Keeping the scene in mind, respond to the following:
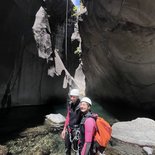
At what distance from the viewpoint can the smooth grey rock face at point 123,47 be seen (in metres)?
13.1

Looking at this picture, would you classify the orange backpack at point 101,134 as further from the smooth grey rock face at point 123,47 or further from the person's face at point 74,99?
the smooth grey rock face at point 123,47

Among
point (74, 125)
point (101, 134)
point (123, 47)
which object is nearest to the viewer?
point (101, 134)

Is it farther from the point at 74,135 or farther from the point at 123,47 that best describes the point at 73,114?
the point at 123,47

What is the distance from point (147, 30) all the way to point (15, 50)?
28.6 ft

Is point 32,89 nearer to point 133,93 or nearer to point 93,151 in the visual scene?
point 133,93

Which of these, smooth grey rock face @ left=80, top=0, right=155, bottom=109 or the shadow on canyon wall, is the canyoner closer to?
the shadow on canyon wall

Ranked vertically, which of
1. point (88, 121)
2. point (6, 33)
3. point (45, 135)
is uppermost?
point (6, 33)

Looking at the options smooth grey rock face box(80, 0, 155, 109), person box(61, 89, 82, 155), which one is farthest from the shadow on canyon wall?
smooth grey rock face box(80, 0, 155, 109)

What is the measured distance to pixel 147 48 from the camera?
1393 centimetres

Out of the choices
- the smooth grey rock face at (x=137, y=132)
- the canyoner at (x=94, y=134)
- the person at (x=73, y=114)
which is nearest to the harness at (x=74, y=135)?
the person at (x=73, y=114)

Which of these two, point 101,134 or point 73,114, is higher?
point 73,114

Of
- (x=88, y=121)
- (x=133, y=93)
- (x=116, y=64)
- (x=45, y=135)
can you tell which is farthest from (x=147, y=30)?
(x=88, y=121)

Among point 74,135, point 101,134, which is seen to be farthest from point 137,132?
point 101,134

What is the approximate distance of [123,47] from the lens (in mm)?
14766
